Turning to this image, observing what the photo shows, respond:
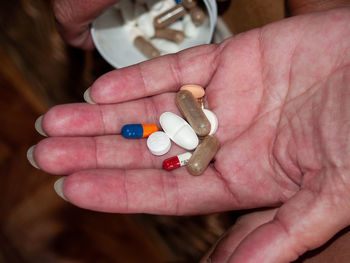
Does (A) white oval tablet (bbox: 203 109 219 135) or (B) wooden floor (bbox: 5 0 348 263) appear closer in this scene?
(A) white oval tablet (bbox: 203 109 219 135)

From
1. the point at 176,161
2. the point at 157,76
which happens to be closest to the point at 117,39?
the point at 157,76

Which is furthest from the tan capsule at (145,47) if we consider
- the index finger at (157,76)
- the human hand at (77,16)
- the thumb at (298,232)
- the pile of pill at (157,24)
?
the thumb at (298,232)

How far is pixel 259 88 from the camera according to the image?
4.49ft

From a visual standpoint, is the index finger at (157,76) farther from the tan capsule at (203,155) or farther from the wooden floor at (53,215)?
the wooden floor at (53,215)

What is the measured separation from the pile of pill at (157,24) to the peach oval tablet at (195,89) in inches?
21.2

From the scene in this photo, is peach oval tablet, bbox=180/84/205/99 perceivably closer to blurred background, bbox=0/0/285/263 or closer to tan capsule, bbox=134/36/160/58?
tan capsule, bbox=134/36/160/58

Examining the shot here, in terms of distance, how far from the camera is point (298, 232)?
103 centimetres

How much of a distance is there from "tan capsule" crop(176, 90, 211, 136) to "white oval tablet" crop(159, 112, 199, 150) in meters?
0.03

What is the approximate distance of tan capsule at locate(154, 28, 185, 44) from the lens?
6.37ft

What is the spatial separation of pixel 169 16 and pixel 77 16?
1.74 feet

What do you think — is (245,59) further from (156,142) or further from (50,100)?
(50,100)

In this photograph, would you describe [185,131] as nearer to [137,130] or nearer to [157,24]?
[137,130]

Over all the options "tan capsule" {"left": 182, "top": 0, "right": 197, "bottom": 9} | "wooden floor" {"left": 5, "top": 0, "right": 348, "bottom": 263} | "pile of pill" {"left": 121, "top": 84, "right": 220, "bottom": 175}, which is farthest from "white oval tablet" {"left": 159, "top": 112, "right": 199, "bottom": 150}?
"wooden floor" {"left": 5, "top": 0, "right": 348, "bottom": 263}

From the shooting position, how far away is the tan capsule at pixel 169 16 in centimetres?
194
